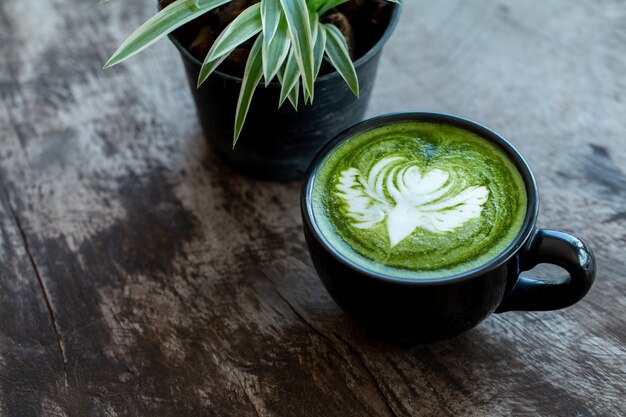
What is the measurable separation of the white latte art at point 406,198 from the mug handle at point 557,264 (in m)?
0.08

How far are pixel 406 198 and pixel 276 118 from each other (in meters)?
0.27

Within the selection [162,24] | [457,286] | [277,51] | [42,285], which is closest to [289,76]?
[277,51]

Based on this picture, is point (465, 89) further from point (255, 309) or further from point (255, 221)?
point (255, 309)

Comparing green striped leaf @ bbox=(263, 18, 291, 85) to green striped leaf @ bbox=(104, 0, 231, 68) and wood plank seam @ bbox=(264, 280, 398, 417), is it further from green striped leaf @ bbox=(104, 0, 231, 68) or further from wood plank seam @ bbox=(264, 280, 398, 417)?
wood plank seam @ bbox=(264, 280, 398, 417)

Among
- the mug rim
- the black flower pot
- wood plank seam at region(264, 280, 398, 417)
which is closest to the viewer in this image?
the mug rim

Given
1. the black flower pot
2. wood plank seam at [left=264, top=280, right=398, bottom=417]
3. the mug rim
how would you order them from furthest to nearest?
the black flower pot, wood plank seam at [left=264, top=280, right=398, bottom=417], the mug rim

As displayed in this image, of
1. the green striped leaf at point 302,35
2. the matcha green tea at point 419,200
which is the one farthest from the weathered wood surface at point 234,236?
the green striped leaf at point 302,35

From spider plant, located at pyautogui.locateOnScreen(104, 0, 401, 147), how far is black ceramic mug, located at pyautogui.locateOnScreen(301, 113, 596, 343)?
0.13 metres

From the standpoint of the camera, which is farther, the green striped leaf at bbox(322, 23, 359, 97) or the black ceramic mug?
the green striped leaf at bbox(322, 23, 359, 97)

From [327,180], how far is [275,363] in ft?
0.86

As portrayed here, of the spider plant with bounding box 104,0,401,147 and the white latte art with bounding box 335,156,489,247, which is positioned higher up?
the spider plant with bounding box 104,0,401,147

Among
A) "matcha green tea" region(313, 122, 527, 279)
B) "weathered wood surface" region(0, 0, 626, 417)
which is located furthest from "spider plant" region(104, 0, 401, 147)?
"weathered wood surface" region(0, 0, 626, 417)

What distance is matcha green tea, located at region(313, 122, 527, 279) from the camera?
0.93 metres

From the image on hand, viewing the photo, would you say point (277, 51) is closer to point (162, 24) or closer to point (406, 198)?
point (162, 24)
